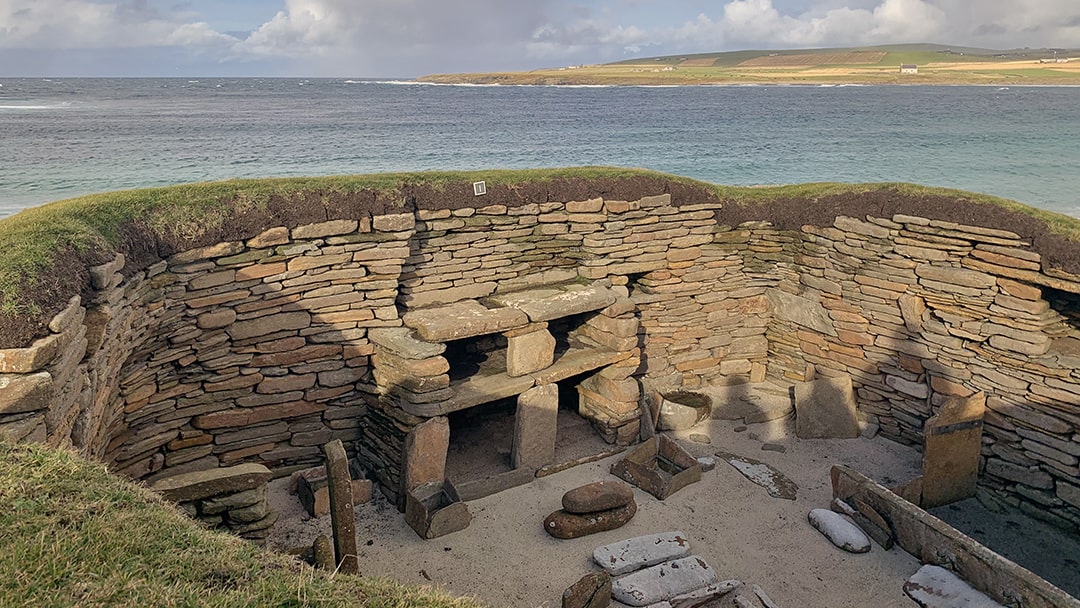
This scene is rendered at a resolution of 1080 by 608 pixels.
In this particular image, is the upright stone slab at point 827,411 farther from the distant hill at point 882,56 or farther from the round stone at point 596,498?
the distant hill at point 882,56

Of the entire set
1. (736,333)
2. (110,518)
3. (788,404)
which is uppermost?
(110,518)

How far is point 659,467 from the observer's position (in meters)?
8.92

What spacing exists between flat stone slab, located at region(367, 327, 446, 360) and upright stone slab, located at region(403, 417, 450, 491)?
2.42ft

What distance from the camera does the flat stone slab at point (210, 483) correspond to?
5.99m

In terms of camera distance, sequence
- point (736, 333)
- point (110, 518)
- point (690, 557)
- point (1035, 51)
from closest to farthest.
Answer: point (110, 518) < point (690, 557) < point (736, 333) < point (1035, 51)

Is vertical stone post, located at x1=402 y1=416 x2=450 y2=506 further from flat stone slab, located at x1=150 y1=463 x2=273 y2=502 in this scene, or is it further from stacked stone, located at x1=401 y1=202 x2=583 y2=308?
stacked stone, located at x1=401 y1=202 x2=583 y2=308

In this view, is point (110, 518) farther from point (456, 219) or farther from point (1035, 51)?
point (1035, 51)

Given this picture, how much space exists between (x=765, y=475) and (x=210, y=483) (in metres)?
6.13

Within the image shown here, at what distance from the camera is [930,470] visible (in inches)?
318

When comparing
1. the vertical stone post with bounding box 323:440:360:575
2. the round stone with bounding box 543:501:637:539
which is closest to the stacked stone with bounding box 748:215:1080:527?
the round stone with bounding box 543:501:637:539

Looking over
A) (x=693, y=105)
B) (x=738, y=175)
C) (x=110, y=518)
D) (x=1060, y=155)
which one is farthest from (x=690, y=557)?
(x=693, y=105)

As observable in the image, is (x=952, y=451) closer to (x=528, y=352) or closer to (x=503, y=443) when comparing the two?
(x=528, y=352)

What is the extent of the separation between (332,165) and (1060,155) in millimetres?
36454

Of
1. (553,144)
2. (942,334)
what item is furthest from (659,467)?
(553,144)
